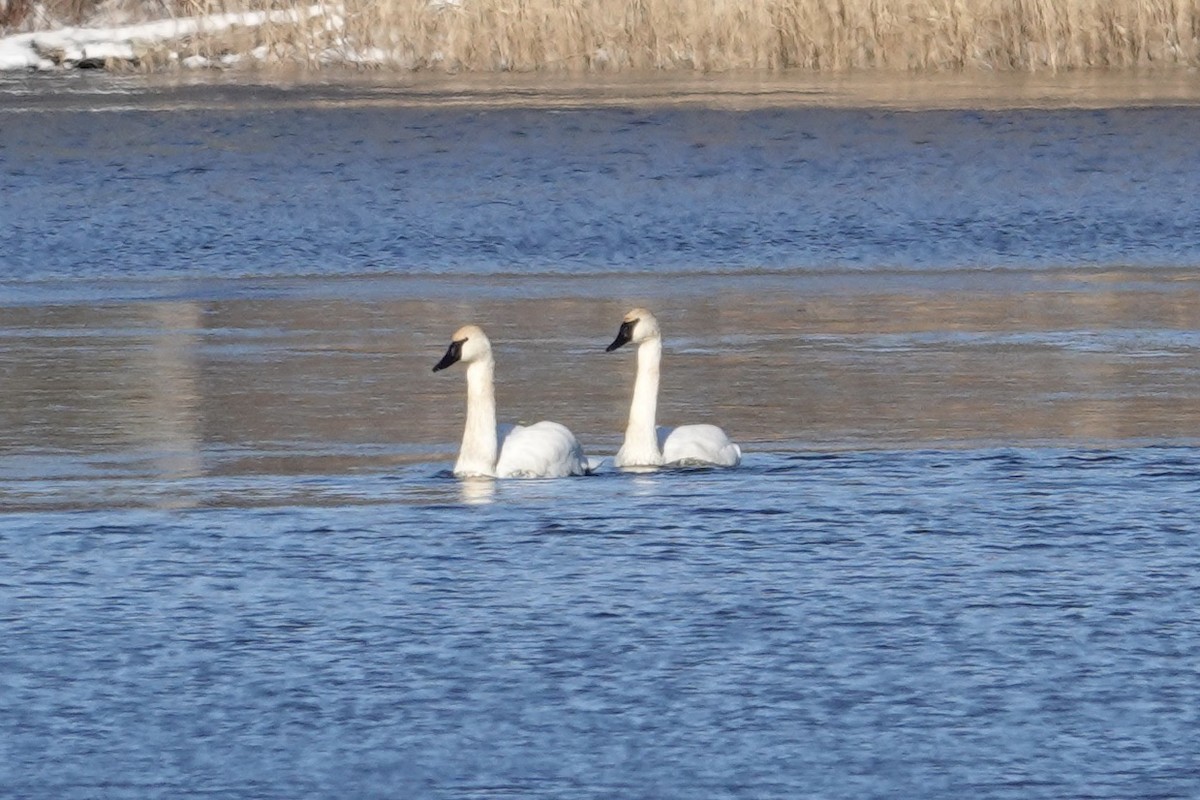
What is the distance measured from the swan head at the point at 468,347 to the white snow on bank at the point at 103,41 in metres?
21.7

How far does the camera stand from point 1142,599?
701cm

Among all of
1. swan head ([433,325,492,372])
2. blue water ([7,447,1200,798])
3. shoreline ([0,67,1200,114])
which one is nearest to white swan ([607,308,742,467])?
blue water ([7,447,1200,798])

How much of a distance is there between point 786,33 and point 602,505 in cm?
1946

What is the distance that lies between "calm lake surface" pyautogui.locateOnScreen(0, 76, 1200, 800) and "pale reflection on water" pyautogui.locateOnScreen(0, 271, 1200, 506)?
36mm

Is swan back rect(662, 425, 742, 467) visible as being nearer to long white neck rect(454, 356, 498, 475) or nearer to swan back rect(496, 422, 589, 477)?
swan back rect(496, 422, 589, 477)

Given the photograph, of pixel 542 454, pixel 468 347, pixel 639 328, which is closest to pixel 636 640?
pixel 542 454

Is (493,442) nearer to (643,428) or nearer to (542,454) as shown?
(542,454)

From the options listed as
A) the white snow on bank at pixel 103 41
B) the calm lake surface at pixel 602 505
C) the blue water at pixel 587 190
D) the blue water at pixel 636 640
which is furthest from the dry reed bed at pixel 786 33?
the blue water at pixel 636 640

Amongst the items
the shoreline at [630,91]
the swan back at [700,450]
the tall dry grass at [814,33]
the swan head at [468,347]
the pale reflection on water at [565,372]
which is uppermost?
the tall dry grass at [814,33]

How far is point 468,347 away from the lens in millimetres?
9305

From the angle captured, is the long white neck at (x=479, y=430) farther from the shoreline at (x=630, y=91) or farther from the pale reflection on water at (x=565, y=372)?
the shoreline at (x=630, y=91)

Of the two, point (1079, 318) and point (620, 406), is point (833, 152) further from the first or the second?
point (620, 406)

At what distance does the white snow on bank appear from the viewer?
3097 cm

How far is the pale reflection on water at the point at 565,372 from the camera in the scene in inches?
368
